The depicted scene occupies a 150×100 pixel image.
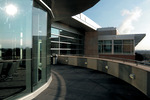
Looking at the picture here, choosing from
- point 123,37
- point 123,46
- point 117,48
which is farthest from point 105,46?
point 123,37

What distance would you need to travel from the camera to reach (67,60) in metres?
13.8

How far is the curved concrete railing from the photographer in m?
4.34

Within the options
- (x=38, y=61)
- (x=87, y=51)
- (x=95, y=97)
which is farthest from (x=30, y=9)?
(x=87, y=51)

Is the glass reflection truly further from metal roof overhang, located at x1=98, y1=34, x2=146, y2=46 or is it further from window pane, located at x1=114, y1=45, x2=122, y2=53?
window pane, located at x1=114, y1=45, x2=122, y2=53

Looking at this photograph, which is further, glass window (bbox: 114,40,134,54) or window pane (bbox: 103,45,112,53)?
window pane (bbox: 103,45,112,53)

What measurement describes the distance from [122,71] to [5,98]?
21.6 ft

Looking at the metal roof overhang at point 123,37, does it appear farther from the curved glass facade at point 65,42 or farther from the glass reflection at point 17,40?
the glass reflection at point 17,40

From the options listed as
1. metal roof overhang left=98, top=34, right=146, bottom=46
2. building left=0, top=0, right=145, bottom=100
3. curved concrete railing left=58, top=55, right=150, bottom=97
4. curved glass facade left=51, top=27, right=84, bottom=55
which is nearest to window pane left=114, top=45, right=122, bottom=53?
metal roof overhang left=98, top=34, right=146, bottom=46

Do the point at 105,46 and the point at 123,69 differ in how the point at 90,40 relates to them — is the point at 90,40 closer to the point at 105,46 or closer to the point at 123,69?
the point at 105,46

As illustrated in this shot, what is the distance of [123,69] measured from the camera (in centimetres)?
639

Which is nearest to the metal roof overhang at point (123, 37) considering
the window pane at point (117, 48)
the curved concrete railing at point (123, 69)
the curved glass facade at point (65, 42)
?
the window pane at point (117, 48)

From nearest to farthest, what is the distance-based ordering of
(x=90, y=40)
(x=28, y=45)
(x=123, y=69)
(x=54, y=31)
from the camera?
(x=28, y=45), (x=123, y=69), (x=54, y=31), (x=90, y=40)

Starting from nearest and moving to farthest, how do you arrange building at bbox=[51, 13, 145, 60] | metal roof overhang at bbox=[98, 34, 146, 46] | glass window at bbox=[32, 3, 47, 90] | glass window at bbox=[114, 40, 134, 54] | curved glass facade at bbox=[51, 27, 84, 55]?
glass window at bbox=[32, 3, 47, 90], curved glass facade at bbox=[51, 27, 84, 55], building at bbox=[51, 13, 145, 60], metal roof overhang at bbox=[98, 34, 146, 46], glass window at bbox=[114, 40, 134, 54]

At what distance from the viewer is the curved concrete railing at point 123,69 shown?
4.34 meters
